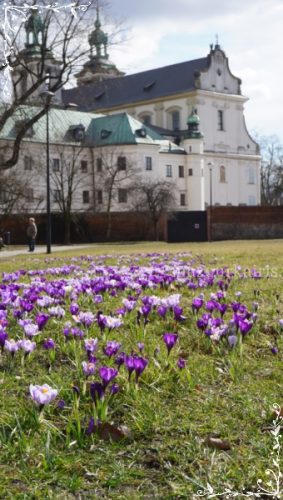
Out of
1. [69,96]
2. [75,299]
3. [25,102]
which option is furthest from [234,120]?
[75,299]

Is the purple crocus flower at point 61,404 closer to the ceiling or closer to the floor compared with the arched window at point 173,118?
closer to the floor

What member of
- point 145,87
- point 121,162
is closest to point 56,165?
point 121,162

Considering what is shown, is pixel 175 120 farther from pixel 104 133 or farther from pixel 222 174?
pixel 104 133

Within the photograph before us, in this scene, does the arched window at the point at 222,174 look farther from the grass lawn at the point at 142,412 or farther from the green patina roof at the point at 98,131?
the grass lawn at the point at 142,412

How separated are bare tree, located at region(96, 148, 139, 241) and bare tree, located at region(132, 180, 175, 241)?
3.21m

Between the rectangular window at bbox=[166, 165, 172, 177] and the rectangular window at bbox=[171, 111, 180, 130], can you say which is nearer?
the rectangular window at bbox=[166, 165, 172, 177]

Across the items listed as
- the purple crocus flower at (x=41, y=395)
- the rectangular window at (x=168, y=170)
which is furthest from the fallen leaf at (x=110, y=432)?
the rectangular window at (x=168, y=170)

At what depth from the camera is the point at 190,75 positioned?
89312 mm

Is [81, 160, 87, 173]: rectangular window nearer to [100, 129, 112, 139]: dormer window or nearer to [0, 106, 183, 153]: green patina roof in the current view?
[0, 106, 183, 153]: green patina roof

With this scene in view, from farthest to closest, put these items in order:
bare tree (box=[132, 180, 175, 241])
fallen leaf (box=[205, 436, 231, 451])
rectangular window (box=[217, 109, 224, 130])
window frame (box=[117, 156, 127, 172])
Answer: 1. rectangular window (box=[217, 109, 224, 130])
2. window frame (box=[117, 156, 127, 172])
3. bare tree (box=[132, 180, 175, 241])
4. fallen leaf (box=[205, 436, 231, 451])

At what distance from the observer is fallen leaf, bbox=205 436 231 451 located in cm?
285

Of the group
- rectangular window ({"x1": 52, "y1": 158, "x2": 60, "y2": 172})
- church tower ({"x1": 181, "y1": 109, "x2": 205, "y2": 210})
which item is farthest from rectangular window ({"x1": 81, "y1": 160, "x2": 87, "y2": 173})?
church tower ({"x1": 181, "y1": 109, "x2": 205, "y2": 210})

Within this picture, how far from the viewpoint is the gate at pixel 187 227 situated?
4628cm

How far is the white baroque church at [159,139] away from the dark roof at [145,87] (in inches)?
5.5
